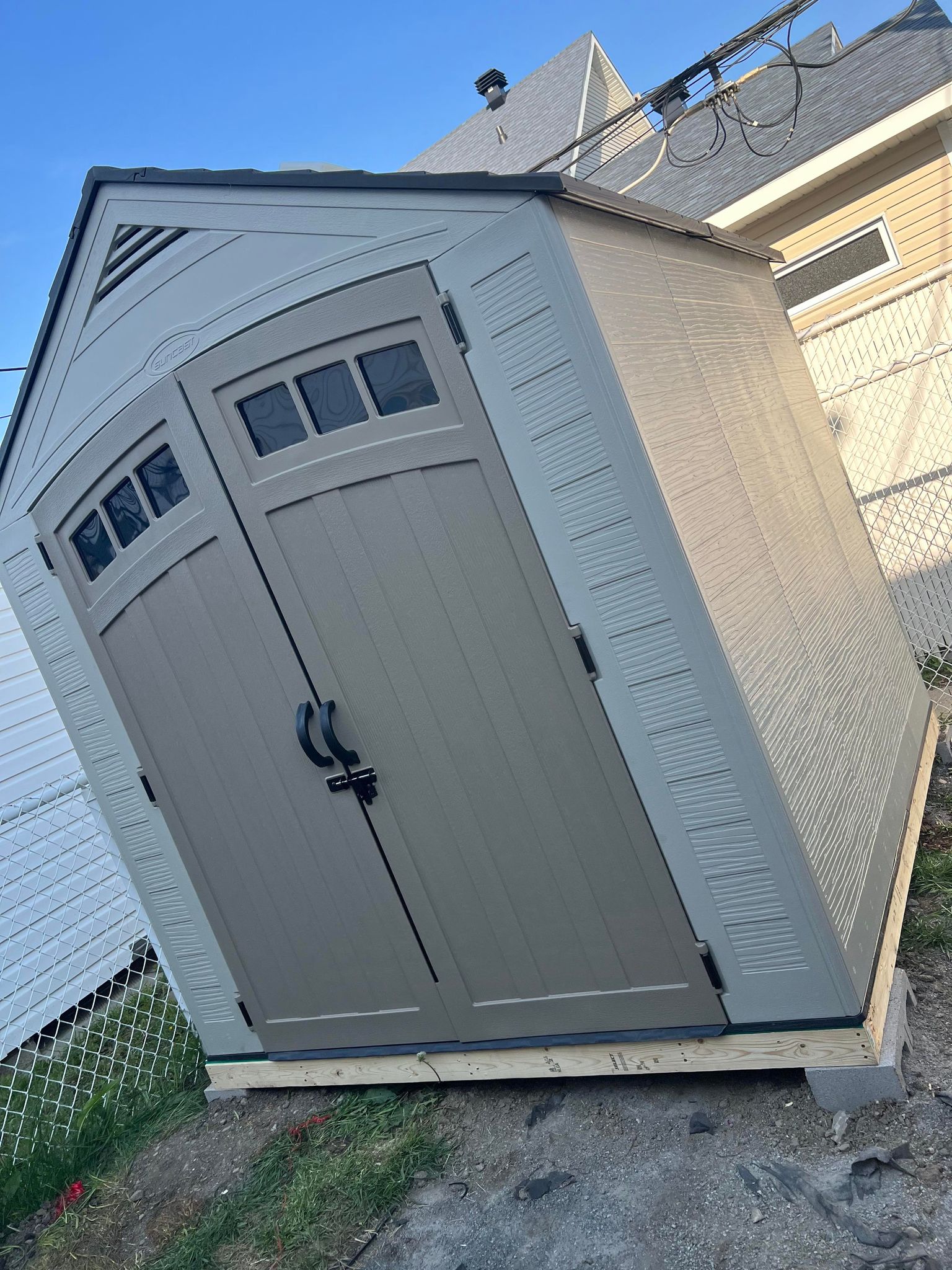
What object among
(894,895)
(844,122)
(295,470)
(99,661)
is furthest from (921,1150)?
(844,122)

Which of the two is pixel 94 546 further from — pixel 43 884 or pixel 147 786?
pixel 43 884

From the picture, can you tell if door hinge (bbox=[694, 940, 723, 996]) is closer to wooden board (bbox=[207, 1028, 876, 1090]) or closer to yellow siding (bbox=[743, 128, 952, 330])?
wooden board (bbox=[207, 1028, 876, 1090])

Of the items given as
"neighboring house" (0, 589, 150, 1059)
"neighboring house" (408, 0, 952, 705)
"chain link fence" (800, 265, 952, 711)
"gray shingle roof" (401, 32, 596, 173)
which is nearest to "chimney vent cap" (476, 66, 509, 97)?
"gray shingle roof" (401, 32, 596, 173)

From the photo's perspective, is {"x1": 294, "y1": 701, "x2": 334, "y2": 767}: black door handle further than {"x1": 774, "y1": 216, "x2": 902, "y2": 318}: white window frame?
No

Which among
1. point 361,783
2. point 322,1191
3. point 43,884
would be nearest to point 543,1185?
point 322,1191

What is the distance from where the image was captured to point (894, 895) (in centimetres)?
316

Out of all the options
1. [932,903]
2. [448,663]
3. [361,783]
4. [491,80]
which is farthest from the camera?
[491,80]

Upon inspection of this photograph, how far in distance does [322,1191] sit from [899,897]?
209 centimetres

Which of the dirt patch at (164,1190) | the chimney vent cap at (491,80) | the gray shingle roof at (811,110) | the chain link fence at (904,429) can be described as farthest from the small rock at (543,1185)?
the chimney vent cap at (491,80)

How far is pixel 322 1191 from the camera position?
120 inches

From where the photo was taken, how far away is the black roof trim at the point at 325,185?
2.42 metres

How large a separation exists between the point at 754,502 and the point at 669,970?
4.94 ft

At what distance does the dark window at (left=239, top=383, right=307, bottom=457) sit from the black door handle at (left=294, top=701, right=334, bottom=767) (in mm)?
803

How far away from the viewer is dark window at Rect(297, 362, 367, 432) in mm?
2797
